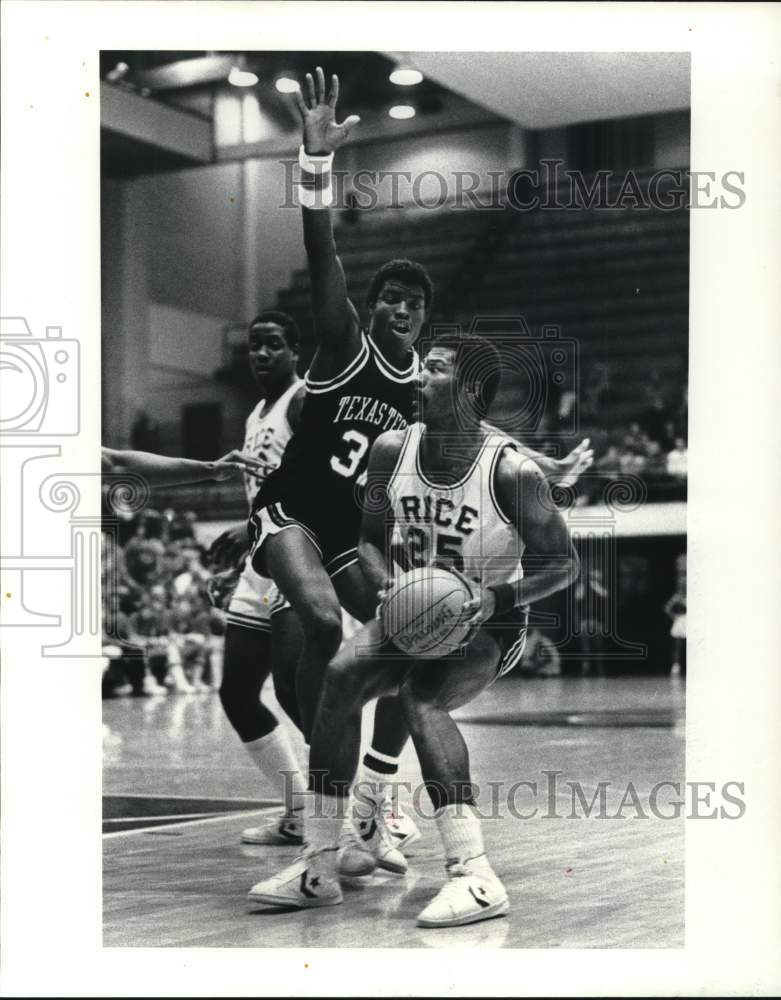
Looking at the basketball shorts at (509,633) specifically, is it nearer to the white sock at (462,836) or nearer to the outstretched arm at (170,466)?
the white sock at (462,836)

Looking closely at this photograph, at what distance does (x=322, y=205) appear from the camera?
6.60 metres

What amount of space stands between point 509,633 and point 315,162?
6.63 feet

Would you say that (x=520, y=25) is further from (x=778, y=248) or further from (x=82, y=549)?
(x=82, y=549)

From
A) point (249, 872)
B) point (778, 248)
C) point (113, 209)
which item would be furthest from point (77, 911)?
point (778, 248)

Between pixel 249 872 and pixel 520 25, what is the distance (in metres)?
3.52

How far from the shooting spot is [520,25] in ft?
21.3

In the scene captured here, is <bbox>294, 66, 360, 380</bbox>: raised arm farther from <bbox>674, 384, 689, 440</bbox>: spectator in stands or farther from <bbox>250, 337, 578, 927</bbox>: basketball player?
<bbox>674, 384, 689, 440</bbox>: spectator in stands

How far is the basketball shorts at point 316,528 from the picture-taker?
6.66m

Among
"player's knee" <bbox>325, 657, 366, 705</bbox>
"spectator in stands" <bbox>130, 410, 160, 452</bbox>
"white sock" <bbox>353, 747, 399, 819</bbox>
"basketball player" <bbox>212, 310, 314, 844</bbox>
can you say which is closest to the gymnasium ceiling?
"basketball player" <bbox>212, 310, 314, 844</bbox>

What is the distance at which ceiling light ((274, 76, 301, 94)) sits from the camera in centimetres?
657

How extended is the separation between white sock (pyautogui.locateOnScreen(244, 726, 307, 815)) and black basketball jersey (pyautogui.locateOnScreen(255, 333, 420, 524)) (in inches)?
36.9
